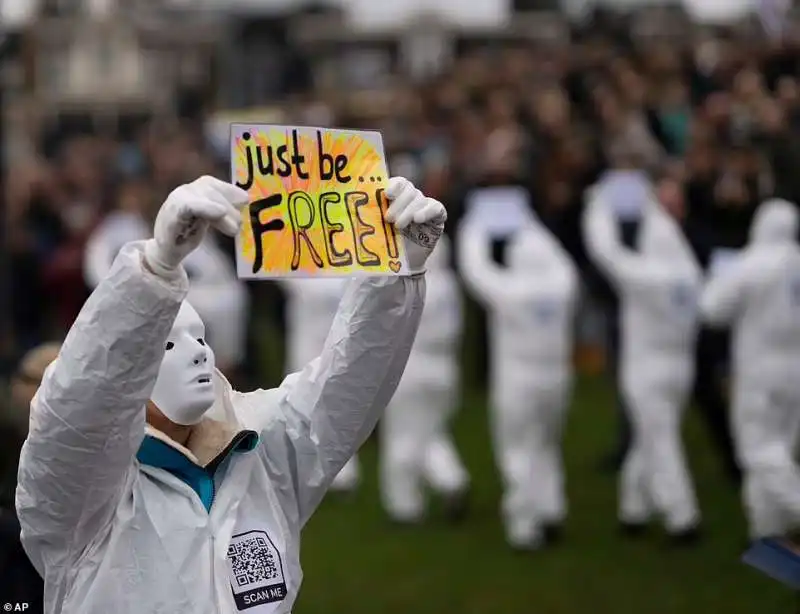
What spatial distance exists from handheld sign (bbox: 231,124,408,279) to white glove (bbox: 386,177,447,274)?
29 mm

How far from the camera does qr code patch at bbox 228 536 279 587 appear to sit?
13.4ft

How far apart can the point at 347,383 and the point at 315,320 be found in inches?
291

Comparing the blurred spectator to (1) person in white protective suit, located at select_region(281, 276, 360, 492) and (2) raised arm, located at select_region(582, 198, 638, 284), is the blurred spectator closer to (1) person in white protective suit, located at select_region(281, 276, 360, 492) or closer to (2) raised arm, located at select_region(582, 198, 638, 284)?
(2) raised arm, located at select_region(582, 198, 638, 284)

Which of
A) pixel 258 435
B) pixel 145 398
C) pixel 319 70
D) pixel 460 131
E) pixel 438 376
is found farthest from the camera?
pixel 319 70

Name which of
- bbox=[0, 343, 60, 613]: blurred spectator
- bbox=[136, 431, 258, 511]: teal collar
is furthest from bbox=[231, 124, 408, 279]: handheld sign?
bbox=[0, 343, 60, 613]: blurred spectator

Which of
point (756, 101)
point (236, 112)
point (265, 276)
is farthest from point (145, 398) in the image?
point (236, 112)

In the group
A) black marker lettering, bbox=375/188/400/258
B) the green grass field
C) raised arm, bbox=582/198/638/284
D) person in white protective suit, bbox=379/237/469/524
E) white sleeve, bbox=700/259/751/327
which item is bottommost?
the green grass field

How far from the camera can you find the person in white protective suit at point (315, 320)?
11.4 meters

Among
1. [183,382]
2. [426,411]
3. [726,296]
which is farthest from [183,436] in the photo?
[426,411]

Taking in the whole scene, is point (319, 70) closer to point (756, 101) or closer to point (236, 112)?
point (236, 112)

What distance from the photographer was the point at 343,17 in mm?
30609

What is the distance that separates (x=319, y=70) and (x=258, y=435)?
22556 millimetres

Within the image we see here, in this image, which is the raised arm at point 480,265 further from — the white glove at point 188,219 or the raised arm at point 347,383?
the white glove at point 188,219

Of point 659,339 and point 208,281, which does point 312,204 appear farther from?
point 208,281
